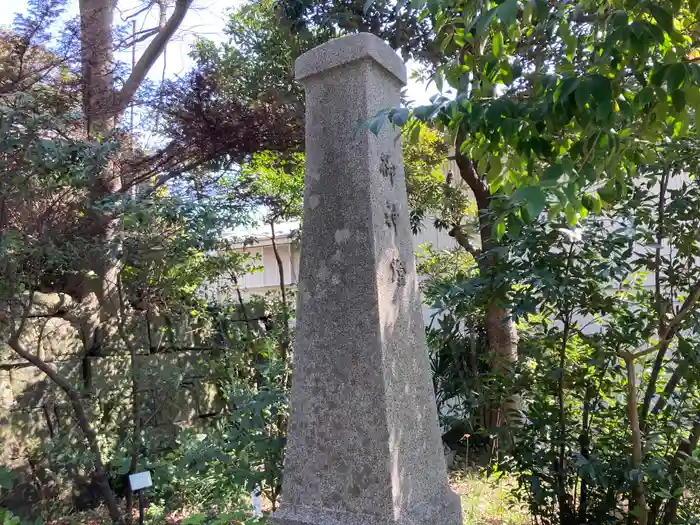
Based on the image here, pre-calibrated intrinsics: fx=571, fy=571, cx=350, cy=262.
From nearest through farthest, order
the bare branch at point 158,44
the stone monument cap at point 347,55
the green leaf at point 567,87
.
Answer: the green leaf at point 567,87
the stone monument cap at point 347,55
the bare branch at point 158,44

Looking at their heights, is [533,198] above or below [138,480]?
above

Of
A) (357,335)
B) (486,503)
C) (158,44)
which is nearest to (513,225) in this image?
(357,335)

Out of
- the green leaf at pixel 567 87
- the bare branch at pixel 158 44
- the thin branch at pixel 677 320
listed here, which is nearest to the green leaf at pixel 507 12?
the green leaf at pixel 567 87

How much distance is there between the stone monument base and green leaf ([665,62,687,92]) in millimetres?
1643

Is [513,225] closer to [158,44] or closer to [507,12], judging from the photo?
[507,12]

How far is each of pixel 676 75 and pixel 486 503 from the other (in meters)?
3.64

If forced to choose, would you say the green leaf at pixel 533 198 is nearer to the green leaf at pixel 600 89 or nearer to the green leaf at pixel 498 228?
the green leaf at pixel 600 89

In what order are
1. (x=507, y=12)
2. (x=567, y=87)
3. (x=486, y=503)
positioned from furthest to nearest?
(x=486, y=503), (x=567, y=87), (x=507, y=12)

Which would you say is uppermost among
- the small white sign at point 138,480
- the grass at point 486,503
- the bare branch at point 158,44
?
the bare branch at point 158,44

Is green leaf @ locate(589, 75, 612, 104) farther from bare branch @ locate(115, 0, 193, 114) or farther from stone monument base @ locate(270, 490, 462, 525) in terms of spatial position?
bare branch @ locate(115, 0, 193, 114)

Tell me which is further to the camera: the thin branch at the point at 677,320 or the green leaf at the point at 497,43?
the thin branch at the point at 677,320

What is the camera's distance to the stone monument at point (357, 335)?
7.11ft

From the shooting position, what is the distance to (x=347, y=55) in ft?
7.92

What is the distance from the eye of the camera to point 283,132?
16.1 ft
